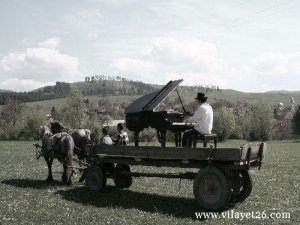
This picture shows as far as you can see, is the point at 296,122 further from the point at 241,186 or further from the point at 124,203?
the point at 124,203

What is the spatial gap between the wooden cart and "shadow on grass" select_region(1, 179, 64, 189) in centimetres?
256

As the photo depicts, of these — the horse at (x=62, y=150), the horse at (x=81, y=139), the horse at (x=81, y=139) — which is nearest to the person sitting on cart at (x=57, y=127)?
the horse at (x=62, y=150)

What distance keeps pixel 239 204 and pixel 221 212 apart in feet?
5.32

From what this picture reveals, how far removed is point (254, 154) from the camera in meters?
13.6

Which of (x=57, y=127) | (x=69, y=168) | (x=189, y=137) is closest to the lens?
(x=189, y=137)

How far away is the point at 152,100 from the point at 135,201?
375cm

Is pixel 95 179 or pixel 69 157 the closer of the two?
pixel 95 179

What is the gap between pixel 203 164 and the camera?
13.4 metres

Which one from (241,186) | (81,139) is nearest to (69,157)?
(81,139)

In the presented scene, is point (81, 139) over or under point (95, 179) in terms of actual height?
over

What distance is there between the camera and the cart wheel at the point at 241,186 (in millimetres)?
13984

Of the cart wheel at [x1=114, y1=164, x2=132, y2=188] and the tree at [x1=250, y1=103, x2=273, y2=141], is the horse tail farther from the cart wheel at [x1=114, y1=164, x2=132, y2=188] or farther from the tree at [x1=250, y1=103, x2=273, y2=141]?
the tree at [x1=250, y1=103, x2=273, y2=141]

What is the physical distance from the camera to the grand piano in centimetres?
1473

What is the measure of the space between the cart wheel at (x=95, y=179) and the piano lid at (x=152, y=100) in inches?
103
